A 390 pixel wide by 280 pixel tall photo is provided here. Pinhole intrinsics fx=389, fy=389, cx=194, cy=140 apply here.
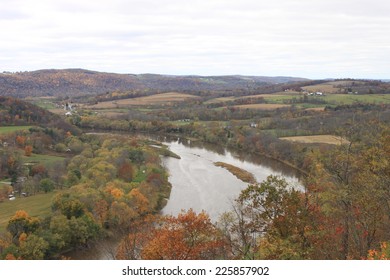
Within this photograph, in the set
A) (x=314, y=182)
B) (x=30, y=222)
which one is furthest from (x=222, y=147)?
(x=314, y=182)

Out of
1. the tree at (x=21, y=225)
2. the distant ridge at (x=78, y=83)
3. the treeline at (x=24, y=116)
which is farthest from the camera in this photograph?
the distant ridge at (x=78, y=83)

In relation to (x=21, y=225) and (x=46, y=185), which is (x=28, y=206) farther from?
(x=21, y=225)

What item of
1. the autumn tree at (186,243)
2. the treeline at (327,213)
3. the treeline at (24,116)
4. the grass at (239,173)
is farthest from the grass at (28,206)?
the treeline at (24,116)

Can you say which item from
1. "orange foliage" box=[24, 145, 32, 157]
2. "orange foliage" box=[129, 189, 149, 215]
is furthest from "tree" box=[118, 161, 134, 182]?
"orange foliage" box=[24, 145, 32, 157]

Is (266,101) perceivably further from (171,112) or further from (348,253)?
(348,253)

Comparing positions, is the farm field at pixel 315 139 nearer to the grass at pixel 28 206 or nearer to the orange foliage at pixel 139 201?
the orange foliage at pixel 139 201

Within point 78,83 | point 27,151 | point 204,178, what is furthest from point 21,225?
point 78,83
